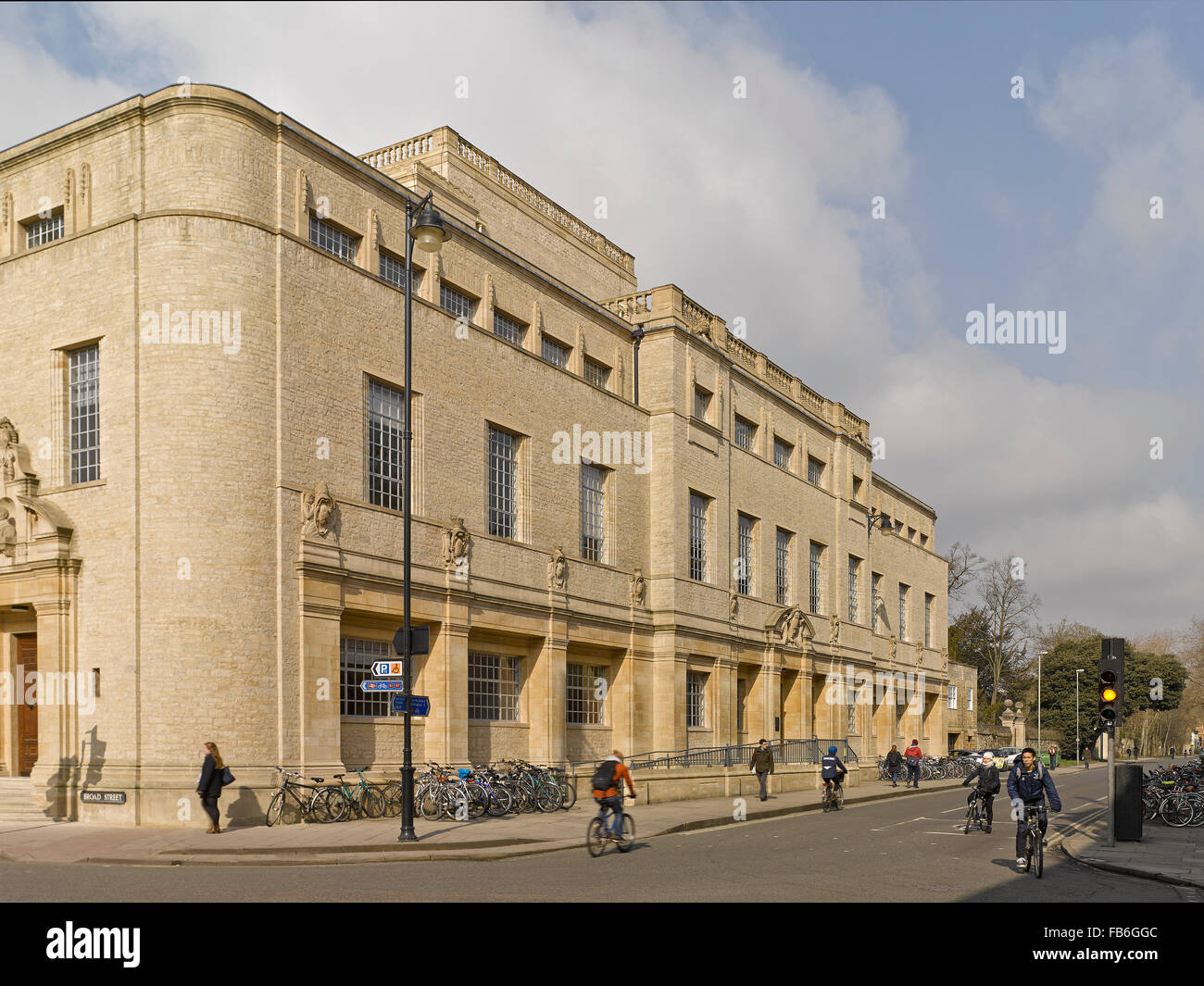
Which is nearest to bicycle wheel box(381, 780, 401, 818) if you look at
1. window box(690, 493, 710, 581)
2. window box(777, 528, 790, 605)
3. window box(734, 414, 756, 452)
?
window box(690, 493, 710, 581)

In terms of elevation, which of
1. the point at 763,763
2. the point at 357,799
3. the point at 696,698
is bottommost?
the point at 763,763

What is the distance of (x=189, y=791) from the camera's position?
21609mm

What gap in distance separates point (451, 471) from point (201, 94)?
10.2 metres

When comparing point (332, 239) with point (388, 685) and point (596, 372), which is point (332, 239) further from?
point (596, 372)

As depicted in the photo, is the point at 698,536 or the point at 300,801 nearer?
the point at 300,801

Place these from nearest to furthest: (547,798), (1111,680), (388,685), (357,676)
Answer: (388,685) < (1111,680) < (357,676) < (547,798)

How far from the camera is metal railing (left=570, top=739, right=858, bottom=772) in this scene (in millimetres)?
35781

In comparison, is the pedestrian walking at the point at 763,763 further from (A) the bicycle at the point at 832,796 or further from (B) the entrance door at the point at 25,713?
(B) the entrance door at the point at 25,713

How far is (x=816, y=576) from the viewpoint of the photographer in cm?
5238

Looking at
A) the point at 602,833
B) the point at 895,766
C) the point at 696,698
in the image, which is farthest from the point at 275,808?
the point at 895,766

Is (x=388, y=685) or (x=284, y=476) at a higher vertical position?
(x=284, y=476)

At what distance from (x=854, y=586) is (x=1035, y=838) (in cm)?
4184

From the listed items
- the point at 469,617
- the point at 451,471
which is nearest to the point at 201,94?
the point at 451,471
